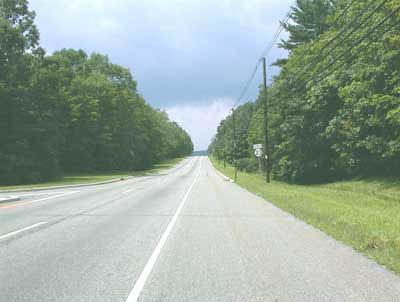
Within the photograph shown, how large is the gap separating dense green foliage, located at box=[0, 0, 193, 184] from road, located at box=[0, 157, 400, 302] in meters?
35.4

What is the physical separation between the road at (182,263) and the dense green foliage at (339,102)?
15.8m

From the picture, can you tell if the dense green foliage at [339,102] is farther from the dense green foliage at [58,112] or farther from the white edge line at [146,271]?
the dense green foliage at [58,112]

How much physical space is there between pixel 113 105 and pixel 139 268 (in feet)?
223

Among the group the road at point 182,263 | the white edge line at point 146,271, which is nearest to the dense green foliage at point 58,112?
the road at point 182,263

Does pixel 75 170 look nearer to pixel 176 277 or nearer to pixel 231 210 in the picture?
pixel 231 210

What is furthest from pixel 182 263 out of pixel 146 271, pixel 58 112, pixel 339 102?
pixel 58 112

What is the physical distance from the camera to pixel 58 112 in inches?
2206

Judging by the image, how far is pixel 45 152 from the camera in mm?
47594

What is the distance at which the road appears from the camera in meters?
5.50

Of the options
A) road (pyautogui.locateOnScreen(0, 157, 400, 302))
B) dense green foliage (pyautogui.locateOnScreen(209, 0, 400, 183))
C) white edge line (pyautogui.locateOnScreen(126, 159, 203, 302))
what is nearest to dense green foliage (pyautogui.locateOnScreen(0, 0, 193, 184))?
dense green foliage (pyautogui.locateOnScreen(209, 0, 400, 183))

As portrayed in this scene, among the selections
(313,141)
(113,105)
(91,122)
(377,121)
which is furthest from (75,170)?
(377,121)

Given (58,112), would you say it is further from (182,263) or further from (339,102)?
(182,263)

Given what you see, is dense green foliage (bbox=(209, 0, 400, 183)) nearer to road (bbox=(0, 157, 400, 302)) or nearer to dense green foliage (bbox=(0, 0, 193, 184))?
road (bbox=(0, 157, 400, 302))

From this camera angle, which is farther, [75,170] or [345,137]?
[75,170]
